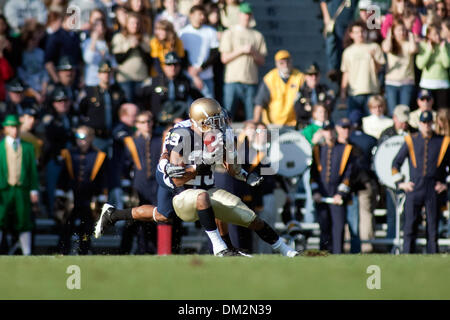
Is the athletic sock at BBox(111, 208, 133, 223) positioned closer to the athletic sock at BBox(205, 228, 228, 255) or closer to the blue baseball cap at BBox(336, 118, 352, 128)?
the athletic sock at BBox(205, 228, 228, 255)

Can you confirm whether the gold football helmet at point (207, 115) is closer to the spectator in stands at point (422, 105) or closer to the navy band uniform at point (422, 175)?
the navy band uniform at point (422, 175)

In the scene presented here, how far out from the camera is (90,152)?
13445 mm

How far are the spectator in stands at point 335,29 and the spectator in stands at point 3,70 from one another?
4519 millimetres

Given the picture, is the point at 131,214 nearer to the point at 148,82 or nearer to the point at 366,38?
the point at 148,82

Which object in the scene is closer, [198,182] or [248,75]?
[198,182]

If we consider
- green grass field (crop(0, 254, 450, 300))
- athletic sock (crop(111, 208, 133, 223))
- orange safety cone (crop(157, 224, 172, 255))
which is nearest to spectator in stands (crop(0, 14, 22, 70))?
orange safety cone (crop(157, 224, 172, 255))

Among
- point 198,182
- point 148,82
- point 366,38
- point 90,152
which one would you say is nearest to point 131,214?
point 198,182

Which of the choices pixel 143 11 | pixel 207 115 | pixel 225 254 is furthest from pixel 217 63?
pixel 225 254

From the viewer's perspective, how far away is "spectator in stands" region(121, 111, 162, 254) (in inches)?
511

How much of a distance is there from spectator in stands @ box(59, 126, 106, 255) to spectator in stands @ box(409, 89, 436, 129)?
4.05 metres

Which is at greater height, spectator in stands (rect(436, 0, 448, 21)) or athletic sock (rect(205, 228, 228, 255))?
spectator in stands (rect(436, 0, 448, 21))

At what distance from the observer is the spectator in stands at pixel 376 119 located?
1418cm

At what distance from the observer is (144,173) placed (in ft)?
42.7
